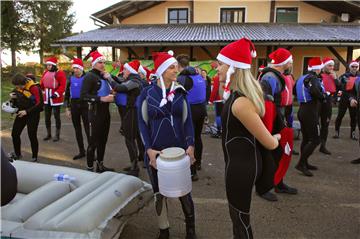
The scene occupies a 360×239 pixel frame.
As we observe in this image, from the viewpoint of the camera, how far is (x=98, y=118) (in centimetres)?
522

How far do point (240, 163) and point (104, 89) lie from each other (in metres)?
3.41

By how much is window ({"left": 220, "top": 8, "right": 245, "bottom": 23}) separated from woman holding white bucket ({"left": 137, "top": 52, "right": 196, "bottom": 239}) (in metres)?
18.5

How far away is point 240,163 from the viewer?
2.47m

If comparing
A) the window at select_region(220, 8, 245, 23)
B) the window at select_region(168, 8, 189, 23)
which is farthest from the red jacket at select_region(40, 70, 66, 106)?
the window at select_region(220, 8, 245, 23)

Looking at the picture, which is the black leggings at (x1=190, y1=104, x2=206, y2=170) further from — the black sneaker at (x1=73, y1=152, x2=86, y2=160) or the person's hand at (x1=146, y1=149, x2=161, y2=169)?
the black sneaker at (x1=73, y1=152, x2=86, y2=160)

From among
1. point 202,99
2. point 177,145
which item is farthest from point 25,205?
point 202,99

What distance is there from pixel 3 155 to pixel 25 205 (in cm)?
132

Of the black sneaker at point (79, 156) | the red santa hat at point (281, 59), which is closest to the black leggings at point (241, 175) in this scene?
the red santa hat at point (281, 59)

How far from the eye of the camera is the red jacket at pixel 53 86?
792cm

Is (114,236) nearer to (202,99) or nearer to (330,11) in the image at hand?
(202,99)

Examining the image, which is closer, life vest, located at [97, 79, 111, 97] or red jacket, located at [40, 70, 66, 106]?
life vest, located at [97, 79, 111, 97]

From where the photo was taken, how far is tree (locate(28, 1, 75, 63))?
2877cm

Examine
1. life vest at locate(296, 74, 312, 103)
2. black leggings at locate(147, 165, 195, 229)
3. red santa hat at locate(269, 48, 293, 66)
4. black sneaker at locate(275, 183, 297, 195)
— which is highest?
red santa hat at locate(269, 48, 293, 66)

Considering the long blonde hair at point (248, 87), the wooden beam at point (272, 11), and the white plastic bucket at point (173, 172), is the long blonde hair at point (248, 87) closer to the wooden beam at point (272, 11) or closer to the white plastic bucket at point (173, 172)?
the white plastic bucket at point (173, 172)
